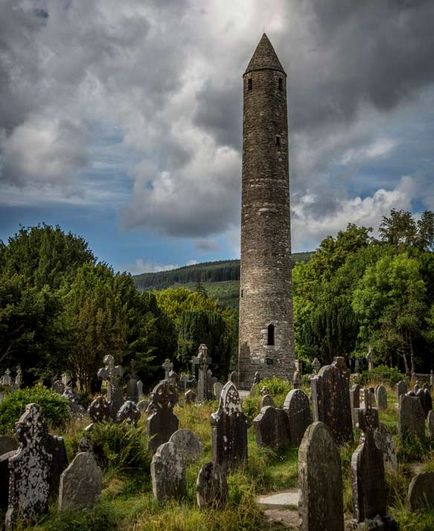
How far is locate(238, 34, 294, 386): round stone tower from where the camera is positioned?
26453 mm

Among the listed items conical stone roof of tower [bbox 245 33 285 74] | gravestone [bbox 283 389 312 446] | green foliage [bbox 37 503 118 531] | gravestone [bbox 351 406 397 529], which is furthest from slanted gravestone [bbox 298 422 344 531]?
conical stone roof of tower [bbox 245 33 285 74]

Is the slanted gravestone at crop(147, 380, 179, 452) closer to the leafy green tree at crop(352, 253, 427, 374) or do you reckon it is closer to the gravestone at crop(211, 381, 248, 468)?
the gravestone at crop(211, 381, 248, 468)

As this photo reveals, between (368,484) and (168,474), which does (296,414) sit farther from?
(368,484)

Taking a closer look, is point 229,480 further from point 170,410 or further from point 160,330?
point 160,330

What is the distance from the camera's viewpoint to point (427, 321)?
31.6 m

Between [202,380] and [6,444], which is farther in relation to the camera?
[202,380]

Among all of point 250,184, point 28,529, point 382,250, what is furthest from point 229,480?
point 382,250

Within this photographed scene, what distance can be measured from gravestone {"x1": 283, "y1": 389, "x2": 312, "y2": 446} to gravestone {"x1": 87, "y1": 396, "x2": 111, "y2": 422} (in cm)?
335

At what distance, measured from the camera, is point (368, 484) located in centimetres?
622

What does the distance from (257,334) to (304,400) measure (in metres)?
15.5

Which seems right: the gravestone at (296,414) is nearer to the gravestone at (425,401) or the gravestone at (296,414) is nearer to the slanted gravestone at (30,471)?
the gravestone at (425,401)

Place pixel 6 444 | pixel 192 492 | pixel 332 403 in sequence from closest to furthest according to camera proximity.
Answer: pixel 192 492
pixel 6 444
pixel 332 403

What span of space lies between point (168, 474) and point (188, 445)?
7.89ft

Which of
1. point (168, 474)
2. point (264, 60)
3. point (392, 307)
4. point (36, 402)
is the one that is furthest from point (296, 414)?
point (392, 307)
